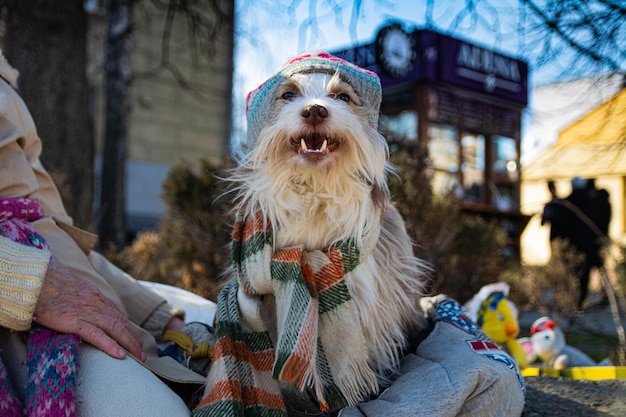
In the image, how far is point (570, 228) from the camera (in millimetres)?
7367

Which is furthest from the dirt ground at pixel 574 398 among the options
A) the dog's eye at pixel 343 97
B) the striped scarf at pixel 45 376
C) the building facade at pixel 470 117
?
the building facade at pixel 470 117

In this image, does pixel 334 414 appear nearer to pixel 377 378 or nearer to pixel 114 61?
pixel 377 378

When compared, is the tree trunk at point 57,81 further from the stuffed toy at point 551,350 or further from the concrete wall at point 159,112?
the concrete wall at point 159,112

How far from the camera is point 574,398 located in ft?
7.25

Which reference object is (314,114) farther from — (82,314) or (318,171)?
(82,314)

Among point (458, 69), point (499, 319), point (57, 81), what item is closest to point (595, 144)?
point (499, 319)

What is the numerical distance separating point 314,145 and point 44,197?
1151 millimetres

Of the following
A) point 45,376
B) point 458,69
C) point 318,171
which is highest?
point 458,69

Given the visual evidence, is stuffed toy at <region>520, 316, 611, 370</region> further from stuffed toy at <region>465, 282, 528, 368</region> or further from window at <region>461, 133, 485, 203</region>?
window at <region>461, 133, 485, 203</region>

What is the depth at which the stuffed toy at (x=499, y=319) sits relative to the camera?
9.79ft

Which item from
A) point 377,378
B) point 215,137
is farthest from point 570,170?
point 215,137

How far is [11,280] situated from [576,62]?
285 cm

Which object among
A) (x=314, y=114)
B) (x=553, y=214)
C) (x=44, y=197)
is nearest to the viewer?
(x=314, y=114)

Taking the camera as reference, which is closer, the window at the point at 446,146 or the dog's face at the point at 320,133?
the dog's face at the point at 320,133
